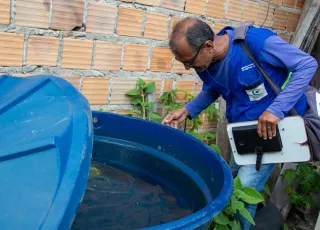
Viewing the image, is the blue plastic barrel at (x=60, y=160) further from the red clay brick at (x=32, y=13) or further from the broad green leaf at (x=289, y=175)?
the broad green leaf at (x=289, y=175)

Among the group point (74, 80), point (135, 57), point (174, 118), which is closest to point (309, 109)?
point (174, 118)

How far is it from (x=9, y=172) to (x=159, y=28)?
1.62 m

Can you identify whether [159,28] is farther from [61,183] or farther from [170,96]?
[61,183]

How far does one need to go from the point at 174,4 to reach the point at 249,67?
798 millimetres

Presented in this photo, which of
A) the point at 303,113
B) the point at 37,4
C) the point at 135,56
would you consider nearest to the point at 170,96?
the point at 135,56

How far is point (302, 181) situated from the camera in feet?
9.38

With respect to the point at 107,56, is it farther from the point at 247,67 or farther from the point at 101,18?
the point at 247,67

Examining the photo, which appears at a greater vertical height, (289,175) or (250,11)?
(250,11)

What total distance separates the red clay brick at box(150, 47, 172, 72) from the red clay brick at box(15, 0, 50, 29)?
760 mm

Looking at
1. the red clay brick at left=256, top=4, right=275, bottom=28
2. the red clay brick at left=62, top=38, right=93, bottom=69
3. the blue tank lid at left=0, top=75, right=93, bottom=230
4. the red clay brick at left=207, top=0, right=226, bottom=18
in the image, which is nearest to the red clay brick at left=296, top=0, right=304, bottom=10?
the red clay brick at left=256, top=4, right=275, bottom=28

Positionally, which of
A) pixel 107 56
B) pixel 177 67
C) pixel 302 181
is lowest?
pixel 302 181

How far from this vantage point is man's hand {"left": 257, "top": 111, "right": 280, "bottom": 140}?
6.26ft

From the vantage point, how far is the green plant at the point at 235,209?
67.8 inches

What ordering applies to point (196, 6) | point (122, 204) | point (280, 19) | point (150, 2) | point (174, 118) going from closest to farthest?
point (122, 204)
point (174, 118)
point (150, 2)
point (196, 6)
point (280, 19)
